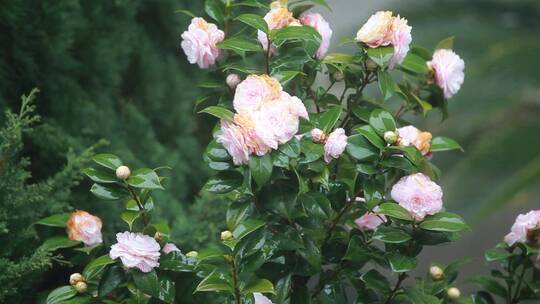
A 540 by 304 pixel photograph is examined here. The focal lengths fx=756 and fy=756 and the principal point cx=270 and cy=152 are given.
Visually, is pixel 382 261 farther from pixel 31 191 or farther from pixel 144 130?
pixel 144 130

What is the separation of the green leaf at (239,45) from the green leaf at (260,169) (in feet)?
0.67

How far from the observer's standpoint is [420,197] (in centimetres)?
109

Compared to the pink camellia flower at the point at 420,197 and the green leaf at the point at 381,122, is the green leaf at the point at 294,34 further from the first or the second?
the pink camellia flower at the point at 420,197

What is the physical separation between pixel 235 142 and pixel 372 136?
0.22 meters

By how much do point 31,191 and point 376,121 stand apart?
59 cm

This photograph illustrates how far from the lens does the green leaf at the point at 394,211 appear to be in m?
1.08

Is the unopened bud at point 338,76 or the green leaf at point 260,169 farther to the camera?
the unopened bud at point 338,76

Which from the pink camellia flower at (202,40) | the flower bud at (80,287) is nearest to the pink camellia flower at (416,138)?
the pink camellia flower at (202,40)

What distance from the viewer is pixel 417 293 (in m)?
1.16

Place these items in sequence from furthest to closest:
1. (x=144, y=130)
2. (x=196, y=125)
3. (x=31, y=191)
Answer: (x=196, y=125)
(x=144, y=130)
(x=31, y=191)

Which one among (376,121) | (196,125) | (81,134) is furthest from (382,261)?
(196,125)

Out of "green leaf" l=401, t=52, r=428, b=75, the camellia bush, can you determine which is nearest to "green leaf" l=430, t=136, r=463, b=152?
the camellia bush

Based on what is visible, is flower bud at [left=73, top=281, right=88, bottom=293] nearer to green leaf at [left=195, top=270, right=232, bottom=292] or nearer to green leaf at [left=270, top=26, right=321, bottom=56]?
green leaf at [left=195, top=270, right=232, bottom=292]

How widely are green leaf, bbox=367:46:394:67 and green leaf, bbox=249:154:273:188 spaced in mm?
251
